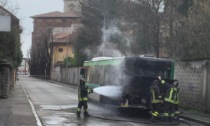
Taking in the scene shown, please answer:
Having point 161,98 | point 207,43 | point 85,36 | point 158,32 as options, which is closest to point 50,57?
point 85,36

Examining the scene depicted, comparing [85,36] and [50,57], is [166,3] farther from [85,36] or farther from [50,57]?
[50,57]

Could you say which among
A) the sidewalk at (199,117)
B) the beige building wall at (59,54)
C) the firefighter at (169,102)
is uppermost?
the beige building wall at (59,54)

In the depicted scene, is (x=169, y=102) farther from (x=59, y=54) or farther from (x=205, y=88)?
(x=59, y=54)

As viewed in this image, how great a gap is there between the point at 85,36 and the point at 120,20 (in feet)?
67.7

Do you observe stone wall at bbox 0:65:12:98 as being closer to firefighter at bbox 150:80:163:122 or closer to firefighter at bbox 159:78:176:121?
firefighter at bbox 150:80:163:122

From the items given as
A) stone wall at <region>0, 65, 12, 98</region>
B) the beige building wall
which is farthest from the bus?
the beige building wall

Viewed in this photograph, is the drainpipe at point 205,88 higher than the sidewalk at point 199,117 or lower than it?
higher

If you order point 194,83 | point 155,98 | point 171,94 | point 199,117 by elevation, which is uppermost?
point 194,83

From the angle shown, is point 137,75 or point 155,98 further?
point 137,75

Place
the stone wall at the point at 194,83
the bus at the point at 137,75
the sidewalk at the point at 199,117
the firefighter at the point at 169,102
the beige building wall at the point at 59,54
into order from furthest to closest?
1. the beige building wall at the point at 59,54
2. the stone wall at the point at 194,83
3. the bus at the point at 137,75
4. the firefighter at the point at 169,102
5. the sidewalk at the point at 199,117

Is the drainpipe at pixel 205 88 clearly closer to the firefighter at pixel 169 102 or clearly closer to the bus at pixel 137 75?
the bus at pixel 137 75

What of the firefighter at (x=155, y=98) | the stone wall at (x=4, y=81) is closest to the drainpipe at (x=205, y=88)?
the firefighter at (x=155, y=98)

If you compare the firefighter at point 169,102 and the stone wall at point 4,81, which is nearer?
the firefighter at point 169,102

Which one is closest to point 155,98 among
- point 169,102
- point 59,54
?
point 169,102
